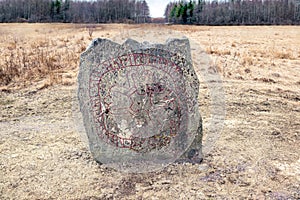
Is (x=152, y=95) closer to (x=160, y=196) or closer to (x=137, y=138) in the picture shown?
(x=137, y=138)

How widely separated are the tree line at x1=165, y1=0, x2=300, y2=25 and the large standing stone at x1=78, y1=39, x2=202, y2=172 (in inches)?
1567

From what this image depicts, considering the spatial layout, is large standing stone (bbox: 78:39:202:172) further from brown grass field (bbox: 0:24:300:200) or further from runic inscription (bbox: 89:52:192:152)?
brown grass field (bbox: 0:24:300:200)

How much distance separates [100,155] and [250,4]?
176 feet

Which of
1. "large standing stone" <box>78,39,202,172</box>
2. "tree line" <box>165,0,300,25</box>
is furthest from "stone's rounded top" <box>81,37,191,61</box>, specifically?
"tree line" <box>165,0,300,25</box>

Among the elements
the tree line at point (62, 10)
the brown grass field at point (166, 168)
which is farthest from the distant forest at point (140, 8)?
the brown grass field at point (166, 168)

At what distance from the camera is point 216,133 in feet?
13.7

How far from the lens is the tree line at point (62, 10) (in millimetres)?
38719

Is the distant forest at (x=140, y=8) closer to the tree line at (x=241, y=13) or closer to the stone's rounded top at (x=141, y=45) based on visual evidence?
the tree line at (x=241, y=13)

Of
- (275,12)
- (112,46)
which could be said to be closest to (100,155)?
(112,46)

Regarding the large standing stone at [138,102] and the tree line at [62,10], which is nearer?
the large standing stone at [138,102]

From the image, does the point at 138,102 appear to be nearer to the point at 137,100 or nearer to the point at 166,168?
the point at 137,100

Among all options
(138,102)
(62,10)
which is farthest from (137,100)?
(62,10)

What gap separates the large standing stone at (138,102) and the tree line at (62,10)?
34801 mm

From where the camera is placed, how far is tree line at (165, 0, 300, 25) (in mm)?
43375
